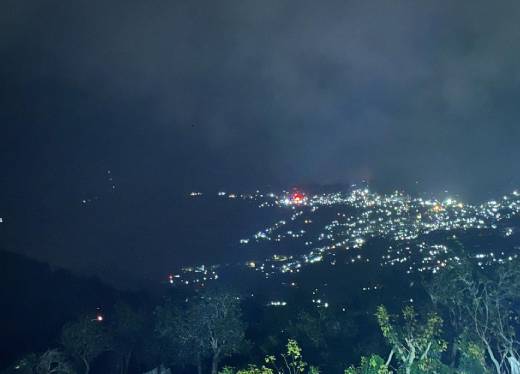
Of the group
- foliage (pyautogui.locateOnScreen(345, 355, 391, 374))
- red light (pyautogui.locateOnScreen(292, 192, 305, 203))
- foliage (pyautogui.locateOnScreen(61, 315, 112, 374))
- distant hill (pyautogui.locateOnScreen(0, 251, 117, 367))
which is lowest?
foliage (pyautogui.locateOnScreen(345, 355, 391, 374))

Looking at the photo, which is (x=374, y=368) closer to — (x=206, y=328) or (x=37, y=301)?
(x=206, y=328)

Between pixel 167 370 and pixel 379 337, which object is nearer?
pixel 379 337

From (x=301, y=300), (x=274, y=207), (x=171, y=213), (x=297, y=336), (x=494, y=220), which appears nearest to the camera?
(x=297, y=336)

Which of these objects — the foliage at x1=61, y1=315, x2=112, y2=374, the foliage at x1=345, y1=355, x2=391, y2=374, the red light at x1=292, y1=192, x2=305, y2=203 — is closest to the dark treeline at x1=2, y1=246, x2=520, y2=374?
the foliage at x1=61, y1=315, x2=112, y2=374

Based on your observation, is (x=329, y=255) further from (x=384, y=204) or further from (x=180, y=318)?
(x=384, y=204)

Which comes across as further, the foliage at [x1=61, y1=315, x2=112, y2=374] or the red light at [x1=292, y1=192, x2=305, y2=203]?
the red light at [x1=292, y1=192, x2=305, y2=203]

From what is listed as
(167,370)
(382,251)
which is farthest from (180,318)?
(382,251)

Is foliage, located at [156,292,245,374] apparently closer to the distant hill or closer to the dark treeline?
the dark treeline
